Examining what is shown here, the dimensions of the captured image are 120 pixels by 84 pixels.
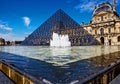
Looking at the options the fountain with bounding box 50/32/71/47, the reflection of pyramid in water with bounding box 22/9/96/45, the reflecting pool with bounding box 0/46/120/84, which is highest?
the reflection of pyramid in water with bounding box 22/9/96/45

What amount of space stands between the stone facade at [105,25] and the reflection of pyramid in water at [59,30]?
21.1 m

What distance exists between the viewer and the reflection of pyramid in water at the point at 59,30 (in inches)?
966

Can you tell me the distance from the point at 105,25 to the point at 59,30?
1025 inches

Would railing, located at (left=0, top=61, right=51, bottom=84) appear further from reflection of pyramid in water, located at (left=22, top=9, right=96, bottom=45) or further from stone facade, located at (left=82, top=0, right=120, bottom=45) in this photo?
stone facade, located at (left=82, top=0, right=120, bottom=45)

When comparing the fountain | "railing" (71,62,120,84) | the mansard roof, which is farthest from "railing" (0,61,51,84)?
the mansard roof

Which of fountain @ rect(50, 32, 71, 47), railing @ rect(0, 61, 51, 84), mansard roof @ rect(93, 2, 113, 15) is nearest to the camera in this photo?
railing @ rect(0, 61, 51, 84)

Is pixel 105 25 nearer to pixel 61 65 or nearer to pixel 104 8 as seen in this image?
pixel 104 8

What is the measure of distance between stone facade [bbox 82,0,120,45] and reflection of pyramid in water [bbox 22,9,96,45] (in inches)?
832

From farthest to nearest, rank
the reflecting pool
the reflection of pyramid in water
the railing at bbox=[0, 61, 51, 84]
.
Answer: the reflection of pyramid in water
the reflecting pool
the railing at bbox=[0, 61, 51, 84]

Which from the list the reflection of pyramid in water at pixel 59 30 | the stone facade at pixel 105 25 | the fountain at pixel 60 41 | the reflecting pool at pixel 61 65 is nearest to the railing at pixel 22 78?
the reflecting pool at pixel 61 65

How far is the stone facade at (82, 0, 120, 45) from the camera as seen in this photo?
45.2 meters

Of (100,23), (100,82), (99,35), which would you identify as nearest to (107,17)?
(100,23)

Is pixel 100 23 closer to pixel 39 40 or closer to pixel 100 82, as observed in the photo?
pixel 39 40

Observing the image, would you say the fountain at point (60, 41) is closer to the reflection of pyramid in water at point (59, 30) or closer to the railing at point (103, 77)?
the reflection of pyramid in water at point (59, 30)
